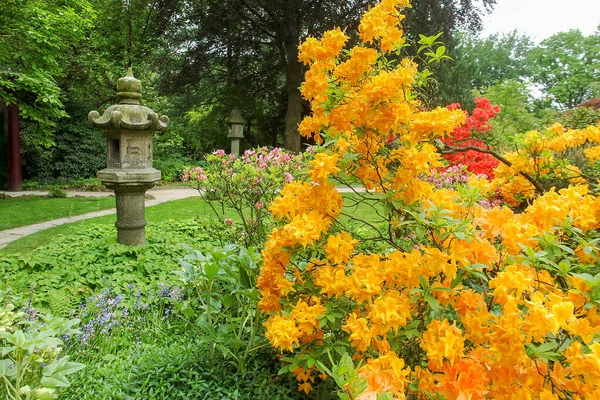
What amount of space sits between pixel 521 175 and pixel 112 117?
12.2ft

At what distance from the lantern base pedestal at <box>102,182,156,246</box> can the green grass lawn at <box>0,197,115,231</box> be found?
3.42 m

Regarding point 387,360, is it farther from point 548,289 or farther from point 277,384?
point 277,384

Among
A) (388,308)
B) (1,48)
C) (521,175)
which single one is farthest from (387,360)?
(1,48)

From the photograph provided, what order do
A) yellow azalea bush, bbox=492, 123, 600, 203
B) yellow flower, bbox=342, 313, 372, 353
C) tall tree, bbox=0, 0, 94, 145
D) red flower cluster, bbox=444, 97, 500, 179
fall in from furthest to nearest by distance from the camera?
1. tall tree, bbox=0, 0, 94, 145
2. red flower cluster, bbox=444, 97, 500, 179
3. yellow azalea bush, bbox=492, 123, 600, 203
4. yellow flower, bbox=342, 313, 372, 353

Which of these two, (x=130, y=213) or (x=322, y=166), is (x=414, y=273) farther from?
(x=130, y=213)

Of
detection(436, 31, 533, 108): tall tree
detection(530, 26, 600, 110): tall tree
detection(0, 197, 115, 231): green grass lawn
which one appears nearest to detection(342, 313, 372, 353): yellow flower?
detection(0, 197, 115, 231): green grass lawn

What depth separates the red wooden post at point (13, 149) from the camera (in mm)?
11836

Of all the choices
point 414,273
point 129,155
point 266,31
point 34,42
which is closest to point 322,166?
point 414,273

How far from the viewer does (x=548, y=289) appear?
4.79ft

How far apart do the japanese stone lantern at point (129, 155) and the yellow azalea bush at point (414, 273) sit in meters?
2.89

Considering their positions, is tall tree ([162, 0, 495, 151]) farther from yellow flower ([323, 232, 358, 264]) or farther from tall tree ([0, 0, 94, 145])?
yellow flower ([323, 232, 358, 264])

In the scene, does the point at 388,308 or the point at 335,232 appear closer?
the point at 388,308

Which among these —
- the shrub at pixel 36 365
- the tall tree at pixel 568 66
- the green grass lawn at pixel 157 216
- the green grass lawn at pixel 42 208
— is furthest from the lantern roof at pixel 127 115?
the tall tree at pixel 568 66

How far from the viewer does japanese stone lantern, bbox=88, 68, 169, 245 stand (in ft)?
14.0
